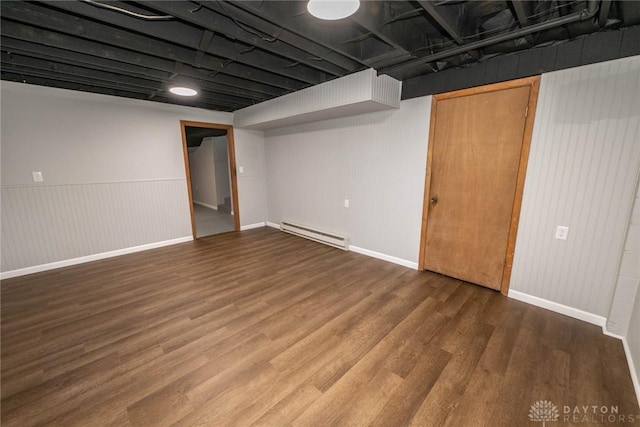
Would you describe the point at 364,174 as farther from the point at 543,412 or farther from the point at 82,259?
the point at 82,259

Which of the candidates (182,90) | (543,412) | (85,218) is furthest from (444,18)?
(85,218)

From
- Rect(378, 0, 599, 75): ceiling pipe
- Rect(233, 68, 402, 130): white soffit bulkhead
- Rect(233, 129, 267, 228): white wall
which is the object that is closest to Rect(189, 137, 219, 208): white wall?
Rect(233, 129, 267, 228): white wall

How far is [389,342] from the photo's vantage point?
195 centimetres

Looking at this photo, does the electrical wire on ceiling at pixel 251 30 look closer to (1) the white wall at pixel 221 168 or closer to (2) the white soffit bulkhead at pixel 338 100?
(2) the white soffit bulkhead at pixel 338 100

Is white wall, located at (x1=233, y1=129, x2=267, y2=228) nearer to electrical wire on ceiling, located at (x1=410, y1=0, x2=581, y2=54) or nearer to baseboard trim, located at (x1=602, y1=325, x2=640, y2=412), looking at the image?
electrical wire on ceiling, located at (x1=410, y1=0, x2=581, y2=54)

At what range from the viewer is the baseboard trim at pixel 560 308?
2137mm

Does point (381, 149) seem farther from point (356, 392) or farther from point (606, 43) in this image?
point (356, 392)

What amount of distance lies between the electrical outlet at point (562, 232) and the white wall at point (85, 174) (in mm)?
5121

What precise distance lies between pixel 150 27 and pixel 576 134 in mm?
3565

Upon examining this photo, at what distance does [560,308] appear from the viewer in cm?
230

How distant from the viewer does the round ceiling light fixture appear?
141cm

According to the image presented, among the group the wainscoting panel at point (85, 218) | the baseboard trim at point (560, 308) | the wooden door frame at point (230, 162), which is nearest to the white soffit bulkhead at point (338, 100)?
the wooden door frame at point (230, 162)

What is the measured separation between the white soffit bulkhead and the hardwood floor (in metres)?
→ 2.11

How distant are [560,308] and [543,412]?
1335 mm
